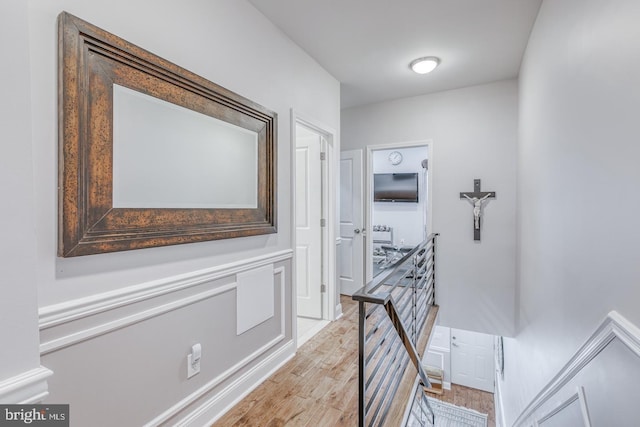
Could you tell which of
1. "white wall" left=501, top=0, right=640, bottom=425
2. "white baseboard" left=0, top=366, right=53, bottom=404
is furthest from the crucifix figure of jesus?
"white baseboard" left=0, top=366, right=53, bottom=404

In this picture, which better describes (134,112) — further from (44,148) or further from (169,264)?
(169,264)

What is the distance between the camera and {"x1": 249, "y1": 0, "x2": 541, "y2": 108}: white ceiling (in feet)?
7.04

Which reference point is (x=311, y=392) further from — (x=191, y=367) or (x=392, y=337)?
(x=191, y=367)

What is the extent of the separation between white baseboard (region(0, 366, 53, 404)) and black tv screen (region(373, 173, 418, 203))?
24.3 feet

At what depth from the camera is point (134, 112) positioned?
1.37 meters

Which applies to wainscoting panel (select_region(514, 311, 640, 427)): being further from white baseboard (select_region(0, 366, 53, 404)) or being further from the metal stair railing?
white baseboard (select_region(0, 366, 53, 404))

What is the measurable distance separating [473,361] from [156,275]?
6.17 metres

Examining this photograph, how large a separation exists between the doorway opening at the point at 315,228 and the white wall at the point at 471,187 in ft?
4.29

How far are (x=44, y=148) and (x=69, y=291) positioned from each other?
533 mm

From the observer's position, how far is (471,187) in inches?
143

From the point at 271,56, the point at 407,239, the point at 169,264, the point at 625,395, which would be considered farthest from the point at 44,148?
the point at 407,239

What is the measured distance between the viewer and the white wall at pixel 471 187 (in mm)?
3453

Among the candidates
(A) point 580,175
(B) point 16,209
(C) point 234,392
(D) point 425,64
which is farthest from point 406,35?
(C) point 234,392

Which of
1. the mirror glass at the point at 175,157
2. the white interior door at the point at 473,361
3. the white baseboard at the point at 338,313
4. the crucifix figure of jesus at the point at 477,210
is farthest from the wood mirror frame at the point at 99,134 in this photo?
the white interior door at the point at 473,361
